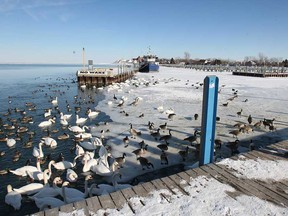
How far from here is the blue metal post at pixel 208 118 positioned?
22.3 ft

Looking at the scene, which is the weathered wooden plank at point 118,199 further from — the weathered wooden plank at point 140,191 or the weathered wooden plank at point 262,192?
the weathered wooden plank at point 262,192

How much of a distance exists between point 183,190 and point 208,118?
8.00 ft

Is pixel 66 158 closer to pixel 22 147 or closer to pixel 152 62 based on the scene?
pixel 22 147

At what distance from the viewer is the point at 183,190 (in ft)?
17.3

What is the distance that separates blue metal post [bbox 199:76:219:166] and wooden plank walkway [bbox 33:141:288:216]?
0.54m

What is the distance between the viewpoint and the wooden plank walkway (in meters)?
4.70

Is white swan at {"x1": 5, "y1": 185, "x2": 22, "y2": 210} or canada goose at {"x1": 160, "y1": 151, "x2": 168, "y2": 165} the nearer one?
white swan at {"x1": 5, "y1": 185, "x2": 22, "y2": 210}

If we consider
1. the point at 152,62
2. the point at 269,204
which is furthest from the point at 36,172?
the point at 152,62

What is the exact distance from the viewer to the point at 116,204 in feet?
15.6

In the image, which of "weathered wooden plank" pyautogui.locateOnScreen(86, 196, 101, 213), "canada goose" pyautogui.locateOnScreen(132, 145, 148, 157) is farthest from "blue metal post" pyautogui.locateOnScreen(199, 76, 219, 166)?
"canada goose" pyautogui.locateOnScreen(132, 145, 148, 157)

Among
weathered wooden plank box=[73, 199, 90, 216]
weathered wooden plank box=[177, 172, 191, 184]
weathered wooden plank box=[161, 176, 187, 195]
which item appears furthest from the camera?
weathered wooden plank box=[177, 172, 191, 184]

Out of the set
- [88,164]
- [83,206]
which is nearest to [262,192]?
[83,206]

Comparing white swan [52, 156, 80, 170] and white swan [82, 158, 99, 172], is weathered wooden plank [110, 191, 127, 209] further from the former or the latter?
white swan [52, 156, 80, 170]

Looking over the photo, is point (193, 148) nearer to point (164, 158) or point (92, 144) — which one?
point (164, 158)
